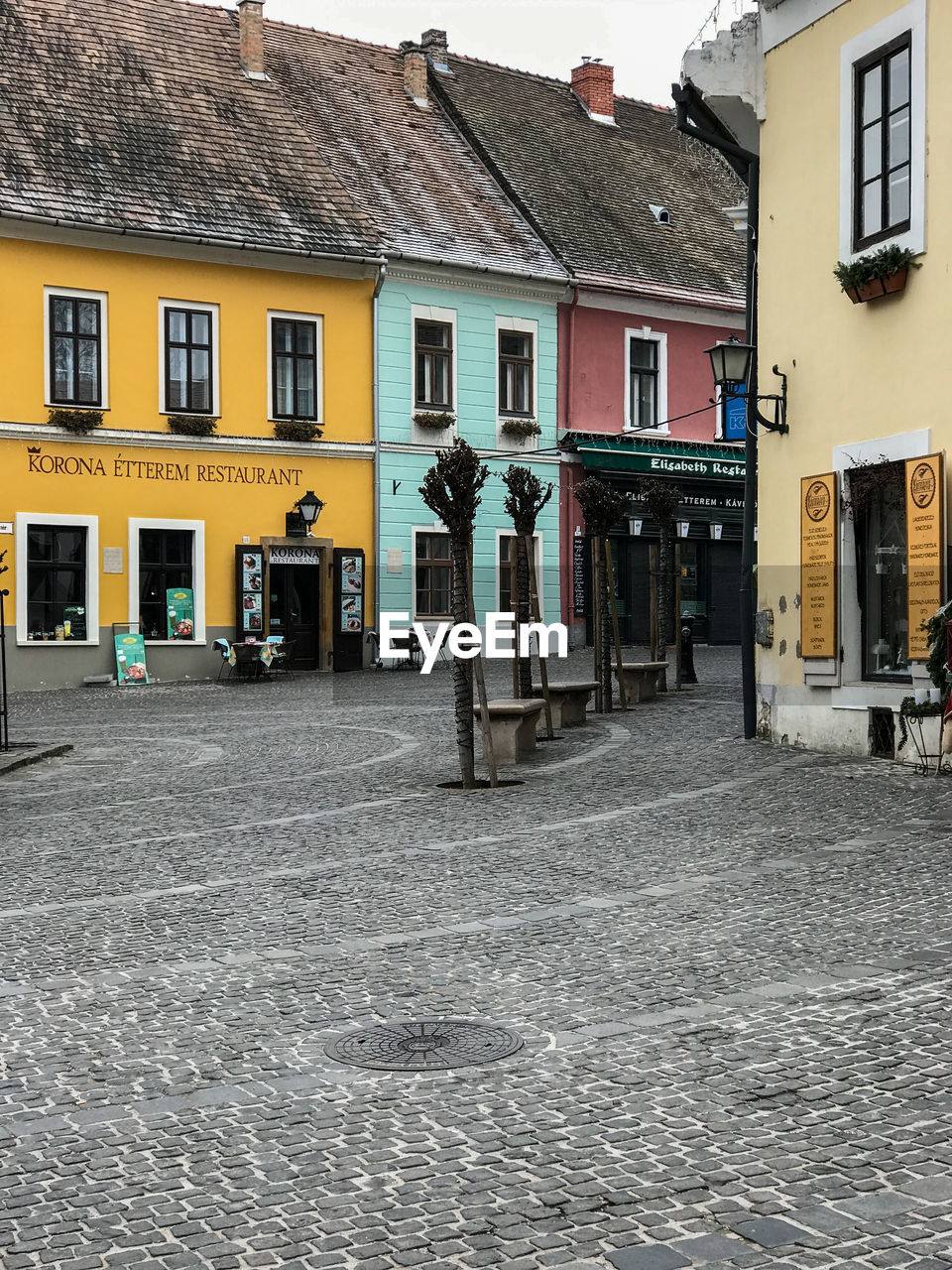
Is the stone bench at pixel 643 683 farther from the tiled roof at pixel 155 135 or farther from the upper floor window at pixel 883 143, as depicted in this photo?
the tiled roof at pixel 155 135

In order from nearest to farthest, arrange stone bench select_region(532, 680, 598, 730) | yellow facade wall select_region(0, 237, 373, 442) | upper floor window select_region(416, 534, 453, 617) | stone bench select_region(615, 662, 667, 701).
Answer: stone bench select_region(532, 680, 598, 730)
stone bench select_region(615, 662, 667, 701)
yellow facade wall select_region(0, 237, 373, 442)
upper floor window select_region(416, 534, 453, 617)

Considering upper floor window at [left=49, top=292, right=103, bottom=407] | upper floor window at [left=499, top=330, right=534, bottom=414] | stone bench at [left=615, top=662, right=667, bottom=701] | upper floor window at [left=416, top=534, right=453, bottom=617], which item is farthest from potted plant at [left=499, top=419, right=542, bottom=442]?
stone bench at [left=615, top=662, right=667, bottom=701]

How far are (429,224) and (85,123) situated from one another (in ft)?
23.2

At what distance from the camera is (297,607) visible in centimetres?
2920

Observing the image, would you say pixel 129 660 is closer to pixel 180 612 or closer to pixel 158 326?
pixel 180 612

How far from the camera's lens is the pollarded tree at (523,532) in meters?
16.7

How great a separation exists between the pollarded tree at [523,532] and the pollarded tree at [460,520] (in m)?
2.61

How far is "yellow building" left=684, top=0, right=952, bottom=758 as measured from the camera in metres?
13.3

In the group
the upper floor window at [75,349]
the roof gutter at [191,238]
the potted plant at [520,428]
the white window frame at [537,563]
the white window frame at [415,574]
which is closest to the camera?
the roof gutter at [191,238]

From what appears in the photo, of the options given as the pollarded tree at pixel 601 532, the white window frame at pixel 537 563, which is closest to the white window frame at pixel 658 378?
the white window frame at pixel 537 563

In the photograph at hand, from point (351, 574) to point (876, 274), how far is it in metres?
16.8

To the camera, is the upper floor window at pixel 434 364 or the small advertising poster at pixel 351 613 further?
the upper floor window at pixel 434 364

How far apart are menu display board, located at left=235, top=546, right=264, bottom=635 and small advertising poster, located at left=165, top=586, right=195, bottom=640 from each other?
0.86m

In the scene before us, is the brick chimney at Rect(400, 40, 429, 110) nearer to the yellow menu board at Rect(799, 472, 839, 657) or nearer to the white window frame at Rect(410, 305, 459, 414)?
the white window frame at Rect(410, 305, 459, 414)
